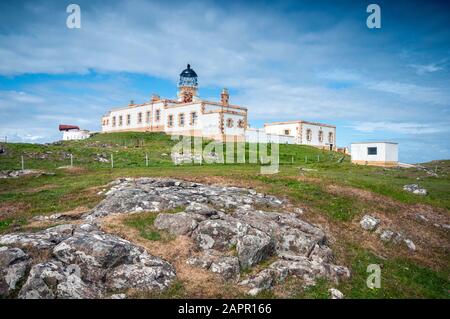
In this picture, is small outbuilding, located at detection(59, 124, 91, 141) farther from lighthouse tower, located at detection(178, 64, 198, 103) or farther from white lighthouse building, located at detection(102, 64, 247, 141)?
lighthouse tower, located at detection(178, 64, 198, 103)

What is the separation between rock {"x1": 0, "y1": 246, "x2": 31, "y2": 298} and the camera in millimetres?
12734

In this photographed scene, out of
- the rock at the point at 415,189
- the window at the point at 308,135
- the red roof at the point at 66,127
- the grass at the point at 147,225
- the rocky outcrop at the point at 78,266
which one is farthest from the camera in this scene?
the red roof at the point at 66,127

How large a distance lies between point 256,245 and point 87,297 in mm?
7564

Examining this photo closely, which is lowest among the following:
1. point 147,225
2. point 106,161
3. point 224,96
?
point 147,225

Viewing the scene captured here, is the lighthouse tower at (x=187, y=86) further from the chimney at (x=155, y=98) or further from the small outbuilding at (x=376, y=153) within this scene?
the small outbuilding at (x=376, y=153)

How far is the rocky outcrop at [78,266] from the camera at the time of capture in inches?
507

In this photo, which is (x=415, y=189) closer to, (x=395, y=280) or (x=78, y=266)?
(x=395, y=280)

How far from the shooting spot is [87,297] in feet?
42.4

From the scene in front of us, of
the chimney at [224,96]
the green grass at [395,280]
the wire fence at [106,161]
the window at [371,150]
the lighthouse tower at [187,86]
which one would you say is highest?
the lighthouse tower at [187,86]

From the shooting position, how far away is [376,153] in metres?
55.5

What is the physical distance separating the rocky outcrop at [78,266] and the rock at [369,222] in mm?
13556

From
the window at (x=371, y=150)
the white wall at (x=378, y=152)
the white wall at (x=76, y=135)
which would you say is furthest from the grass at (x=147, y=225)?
the white wall at (x=76, y=135)

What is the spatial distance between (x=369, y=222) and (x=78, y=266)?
57.2 ft

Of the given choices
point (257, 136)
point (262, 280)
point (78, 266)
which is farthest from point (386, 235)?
point (257, 136)
